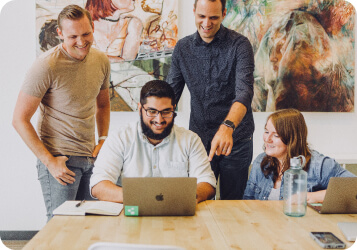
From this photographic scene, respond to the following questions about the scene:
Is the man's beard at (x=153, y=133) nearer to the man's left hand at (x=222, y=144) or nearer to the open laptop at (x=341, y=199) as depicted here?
the man's left hand at (x=222, y=144)

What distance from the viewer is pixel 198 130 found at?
242 cm

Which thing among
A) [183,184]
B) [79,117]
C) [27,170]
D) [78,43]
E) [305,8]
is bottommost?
[27,170]

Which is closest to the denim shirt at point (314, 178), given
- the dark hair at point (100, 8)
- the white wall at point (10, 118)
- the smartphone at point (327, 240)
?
the smartphone at point (327, 240)

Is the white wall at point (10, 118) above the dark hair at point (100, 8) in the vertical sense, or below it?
below

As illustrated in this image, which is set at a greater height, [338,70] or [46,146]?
[338,70]

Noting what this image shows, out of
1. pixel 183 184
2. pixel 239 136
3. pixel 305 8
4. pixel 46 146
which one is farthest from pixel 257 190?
pixel 305 8

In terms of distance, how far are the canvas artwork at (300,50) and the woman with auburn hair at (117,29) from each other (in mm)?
777

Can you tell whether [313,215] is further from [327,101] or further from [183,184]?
[327,101]

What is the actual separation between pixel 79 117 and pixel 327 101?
2228 millimetres

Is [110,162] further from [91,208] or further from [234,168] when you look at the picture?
[234,168]

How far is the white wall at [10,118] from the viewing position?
127 inches

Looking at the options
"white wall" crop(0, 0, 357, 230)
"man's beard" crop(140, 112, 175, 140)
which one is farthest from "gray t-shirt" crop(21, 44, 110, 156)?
"white wall" crop(0, 0, 357, 230)

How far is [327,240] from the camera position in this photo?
4.16ft

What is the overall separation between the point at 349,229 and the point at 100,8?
256cm
